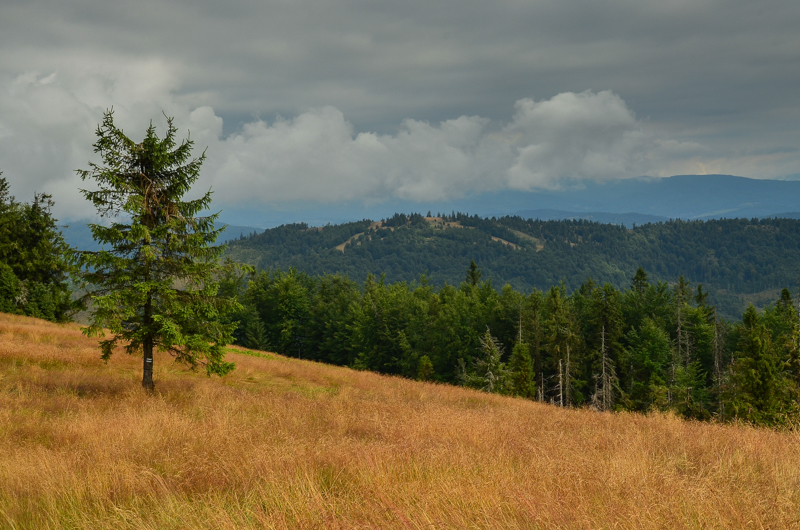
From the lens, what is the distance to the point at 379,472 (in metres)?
4.98

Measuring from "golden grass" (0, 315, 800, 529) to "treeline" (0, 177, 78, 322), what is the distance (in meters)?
36.4

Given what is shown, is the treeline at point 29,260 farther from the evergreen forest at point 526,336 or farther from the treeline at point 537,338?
the treeline at point 537,338

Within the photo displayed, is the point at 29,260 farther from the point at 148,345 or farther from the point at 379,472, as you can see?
the point at 379,472

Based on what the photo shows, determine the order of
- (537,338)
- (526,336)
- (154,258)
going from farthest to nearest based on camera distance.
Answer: (526,336)
(537,338)
(154,258)

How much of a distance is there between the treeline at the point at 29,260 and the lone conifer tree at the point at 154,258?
106 feet

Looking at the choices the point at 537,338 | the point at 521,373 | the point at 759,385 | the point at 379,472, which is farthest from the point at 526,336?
the point at 379,472

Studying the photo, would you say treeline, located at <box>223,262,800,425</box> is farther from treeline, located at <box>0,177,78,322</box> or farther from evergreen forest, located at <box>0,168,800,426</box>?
treeline, located at <box>0,177,78,322</box>

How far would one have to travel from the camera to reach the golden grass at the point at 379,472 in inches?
154

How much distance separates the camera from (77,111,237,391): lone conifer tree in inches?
453

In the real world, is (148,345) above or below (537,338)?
above

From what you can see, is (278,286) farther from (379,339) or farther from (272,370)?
(272,370)

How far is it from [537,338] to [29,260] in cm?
5242

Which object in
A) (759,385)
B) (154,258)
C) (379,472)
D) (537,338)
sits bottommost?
(537,338)

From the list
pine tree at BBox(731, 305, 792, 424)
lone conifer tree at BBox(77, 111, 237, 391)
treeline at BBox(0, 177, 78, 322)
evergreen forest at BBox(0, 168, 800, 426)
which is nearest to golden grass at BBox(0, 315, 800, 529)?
lone conifer tree at BBox(77, 111, 237, 391)
